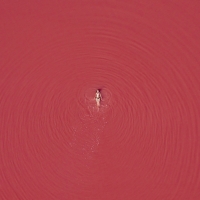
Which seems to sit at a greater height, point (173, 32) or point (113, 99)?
point (173, 32)

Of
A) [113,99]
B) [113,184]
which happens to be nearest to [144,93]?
[113,99]

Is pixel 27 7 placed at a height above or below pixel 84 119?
above

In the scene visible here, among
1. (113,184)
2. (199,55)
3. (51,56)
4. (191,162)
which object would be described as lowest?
(113,184)

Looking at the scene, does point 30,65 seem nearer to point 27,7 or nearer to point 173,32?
point 27,7

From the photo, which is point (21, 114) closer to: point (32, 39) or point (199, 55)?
point (32, 39)

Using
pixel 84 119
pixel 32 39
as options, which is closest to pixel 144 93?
pixel 84 119

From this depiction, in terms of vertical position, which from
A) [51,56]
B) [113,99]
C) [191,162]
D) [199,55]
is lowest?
[191,162]
